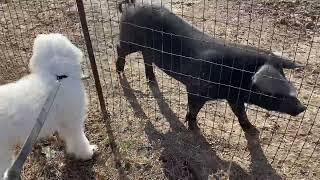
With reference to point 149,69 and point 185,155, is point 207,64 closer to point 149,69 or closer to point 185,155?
point 185,155

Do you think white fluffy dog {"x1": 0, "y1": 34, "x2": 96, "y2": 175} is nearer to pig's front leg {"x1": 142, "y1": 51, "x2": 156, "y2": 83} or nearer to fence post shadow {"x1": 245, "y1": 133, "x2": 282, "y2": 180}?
pig's front leg {"x1": 142, "y1": 51, "x2": 156, "y2": 83}

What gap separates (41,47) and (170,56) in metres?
1.41

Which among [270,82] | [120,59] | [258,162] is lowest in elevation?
[258,162]

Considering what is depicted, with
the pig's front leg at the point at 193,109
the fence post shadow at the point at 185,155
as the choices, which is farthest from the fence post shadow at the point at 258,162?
the pig's front leg at the point at 193,109

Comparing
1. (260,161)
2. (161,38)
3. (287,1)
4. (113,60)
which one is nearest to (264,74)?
(260,161)

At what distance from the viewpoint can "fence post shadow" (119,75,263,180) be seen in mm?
3982

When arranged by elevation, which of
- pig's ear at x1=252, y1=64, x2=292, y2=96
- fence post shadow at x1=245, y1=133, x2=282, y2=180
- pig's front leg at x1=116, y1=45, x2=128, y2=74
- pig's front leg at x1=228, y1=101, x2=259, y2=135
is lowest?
fence post shadow at x1=245, y1=133, x2=282, y2=180

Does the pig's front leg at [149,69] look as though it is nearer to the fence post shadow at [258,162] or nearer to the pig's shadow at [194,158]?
the pig's shadow at [194,158]

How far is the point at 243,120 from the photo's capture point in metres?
4.41

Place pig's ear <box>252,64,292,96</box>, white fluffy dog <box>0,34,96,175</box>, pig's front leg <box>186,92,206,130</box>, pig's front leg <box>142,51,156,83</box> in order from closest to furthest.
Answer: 1. white fluffy dog <box>0,34,96,175</box>
2. pig's ear <box>252,64,292,96</box>
3. pig's front leg <box>186,92,206,130</box>
4. pig's front leg <box>142,51,156,83</box>

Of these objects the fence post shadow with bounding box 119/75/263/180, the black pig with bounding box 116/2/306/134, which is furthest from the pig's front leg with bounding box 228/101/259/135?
the fence post shadow with bounding box 119/75/263/180

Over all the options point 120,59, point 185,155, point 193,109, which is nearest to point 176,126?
point 193,109

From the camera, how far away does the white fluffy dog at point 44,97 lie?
3143 mm

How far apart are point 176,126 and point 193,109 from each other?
33cm
